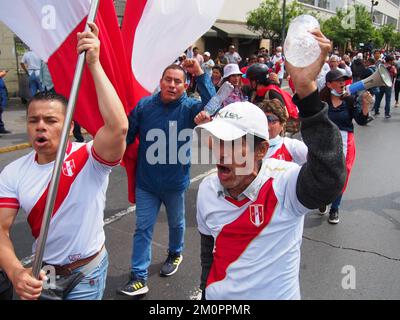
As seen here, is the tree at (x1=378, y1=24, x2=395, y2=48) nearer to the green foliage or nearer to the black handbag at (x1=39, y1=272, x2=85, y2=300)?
the green foliage

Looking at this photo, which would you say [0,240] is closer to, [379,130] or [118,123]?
[118,123]

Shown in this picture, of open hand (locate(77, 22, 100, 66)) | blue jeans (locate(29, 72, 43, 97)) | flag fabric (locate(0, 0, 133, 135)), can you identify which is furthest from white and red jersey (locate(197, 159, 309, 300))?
blue jeans (locate(29, 72, 43, 97))

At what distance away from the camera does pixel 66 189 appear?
6.57ft

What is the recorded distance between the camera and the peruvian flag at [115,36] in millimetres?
2543

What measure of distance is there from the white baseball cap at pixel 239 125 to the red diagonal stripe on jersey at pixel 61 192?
0.70m

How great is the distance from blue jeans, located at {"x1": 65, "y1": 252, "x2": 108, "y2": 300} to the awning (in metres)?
27.6

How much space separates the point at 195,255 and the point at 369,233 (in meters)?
2.09

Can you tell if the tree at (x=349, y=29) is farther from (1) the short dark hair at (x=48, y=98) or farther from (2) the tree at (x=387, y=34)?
(1) the short dark hair at (x=48, y=98)

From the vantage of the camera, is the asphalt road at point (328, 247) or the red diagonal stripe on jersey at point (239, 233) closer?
the red diagonal stripe on jersey at point (239, 233)

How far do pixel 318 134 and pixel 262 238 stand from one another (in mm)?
602

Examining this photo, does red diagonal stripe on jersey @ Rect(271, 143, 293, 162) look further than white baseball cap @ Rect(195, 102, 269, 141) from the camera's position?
Yes

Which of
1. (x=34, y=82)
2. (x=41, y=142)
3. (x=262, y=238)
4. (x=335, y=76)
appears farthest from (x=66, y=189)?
(x=34, y=82)

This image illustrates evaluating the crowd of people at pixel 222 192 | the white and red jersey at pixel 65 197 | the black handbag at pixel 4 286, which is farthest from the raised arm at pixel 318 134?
the black handbag at pixel 4 286

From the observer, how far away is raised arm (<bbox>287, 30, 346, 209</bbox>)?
1341 millimetres
